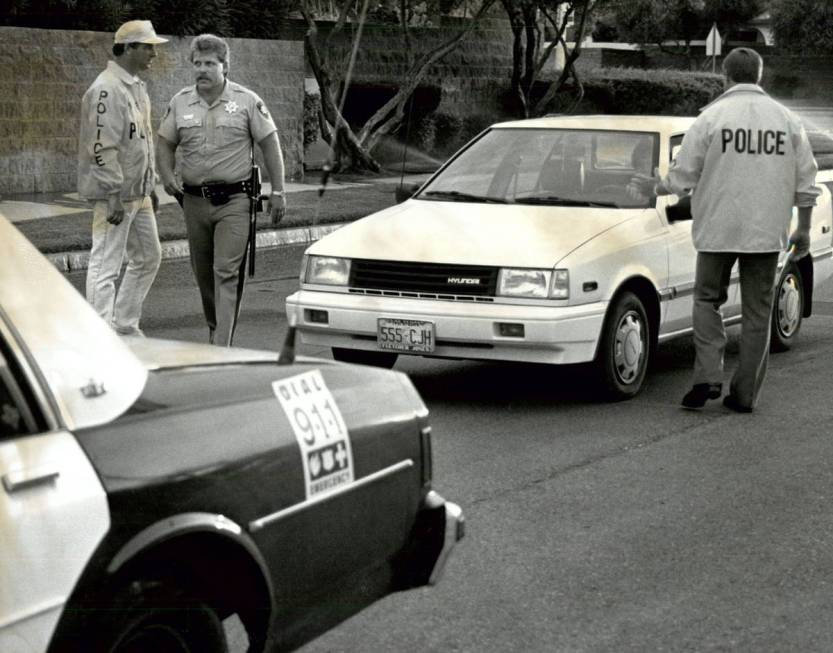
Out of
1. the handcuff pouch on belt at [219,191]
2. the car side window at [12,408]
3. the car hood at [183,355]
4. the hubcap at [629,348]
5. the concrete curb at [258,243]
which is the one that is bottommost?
the concrete curb at [258,243]

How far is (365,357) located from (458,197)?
1124 millimetres

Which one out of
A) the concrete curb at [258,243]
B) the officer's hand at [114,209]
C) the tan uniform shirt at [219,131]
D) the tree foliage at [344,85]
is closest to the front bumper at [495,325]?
the tan uniform shirt at [219,131]

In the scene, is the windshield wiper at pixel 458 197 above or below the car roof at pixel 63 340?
below

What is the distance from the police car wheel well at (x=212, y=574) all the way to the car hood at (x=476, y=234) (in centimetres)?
451

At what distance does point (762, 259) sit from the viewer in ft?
26.4

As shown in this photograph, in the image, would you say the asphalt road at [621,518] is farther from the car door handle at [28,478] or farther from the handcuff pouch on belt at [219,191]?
the car door handle at [28,478]

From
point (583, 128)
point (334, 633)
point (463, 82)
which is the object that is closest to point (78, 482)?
point (334, 633)

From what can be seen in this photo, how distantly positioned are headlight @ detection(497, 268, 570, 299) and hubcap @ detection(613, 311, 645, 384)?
1.71ft

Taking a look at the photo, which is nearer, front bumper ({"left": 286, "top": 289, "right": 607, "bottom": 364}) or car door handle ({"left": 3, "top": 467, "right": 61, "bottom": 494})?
car door handle ({"left": 3, "top": 467, "right": 61, "bottom": 494})

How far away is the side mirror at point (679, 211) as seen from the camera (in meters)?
8.87

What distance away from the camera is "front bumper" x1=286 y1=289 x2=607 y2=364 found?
789cm

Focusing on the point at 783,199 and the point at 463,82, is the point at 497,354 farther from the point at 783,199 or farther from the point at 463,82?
the point at 463,82

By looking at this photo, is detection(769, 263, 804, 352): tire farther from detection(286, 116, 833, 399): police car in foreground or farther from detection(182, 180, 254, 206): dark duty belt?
detection(182, 180, 254, 206): dark duty belt

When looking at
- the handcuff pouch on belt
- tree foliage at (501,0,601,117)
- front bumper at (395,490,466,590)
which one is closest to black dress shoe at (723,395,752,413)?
the handcuff pouch on belt
